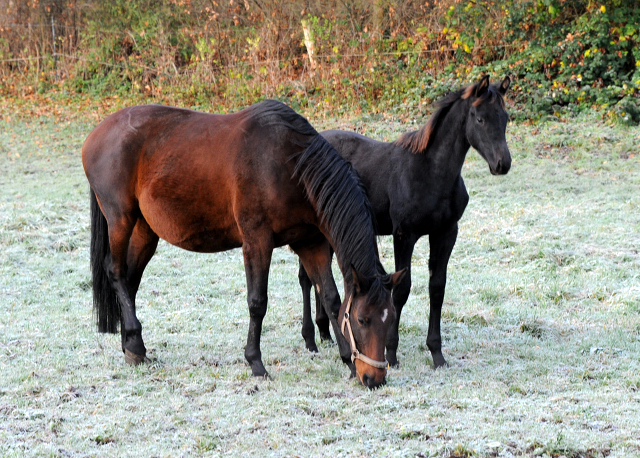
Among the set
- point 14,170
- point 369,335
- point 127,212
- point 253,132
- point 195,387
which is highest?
point 253,132

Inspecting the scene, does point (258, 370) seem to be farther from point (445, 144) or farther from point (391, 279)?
point (445, 144)

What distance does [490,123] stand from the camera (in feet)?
15.3

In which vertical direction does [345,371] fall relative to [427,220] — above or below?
below

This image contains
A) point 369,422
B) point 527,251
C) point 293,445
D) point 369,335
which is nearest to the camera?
point 293,445

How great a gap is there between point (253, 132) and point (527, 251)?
4391mm

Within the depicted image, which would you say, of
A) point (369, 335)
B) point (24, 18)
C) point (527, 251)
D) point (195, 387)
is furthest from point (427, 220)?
point (24, 18)

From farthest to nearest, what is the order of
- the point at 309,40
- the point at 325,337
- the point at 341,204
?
the point at 309,40 → the point at 325,337 → the point at 341,204

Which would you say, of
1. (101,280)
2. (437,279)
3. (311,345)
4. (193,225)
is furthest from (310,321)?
(101,280)

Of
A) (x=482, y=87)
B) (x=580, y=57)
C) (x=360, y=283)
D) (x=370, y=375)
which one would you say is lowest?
(x=370, y=375)

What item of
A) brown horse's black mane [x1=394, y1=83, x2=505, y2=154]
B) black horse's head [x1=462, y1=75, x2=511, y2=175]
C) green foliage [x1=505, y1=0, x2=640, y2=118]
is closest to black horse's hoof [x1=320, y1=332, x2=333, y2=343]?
brown horse's black mane [x1=394, y1=83, x2=505, y2=154]

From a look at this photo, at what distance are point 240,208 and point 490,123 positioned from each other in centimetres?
181

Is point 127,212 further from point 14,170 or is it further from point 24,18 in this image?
point 24,18

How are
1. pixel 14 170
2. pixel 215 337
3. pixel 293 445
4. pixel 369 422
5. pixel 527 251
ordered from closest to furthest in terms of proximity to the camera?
pixel 293 445
pixel 369 422
pixel 215 337
pixel 527 251
pixel 14 170

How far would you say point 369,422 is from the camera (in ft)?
12.4
